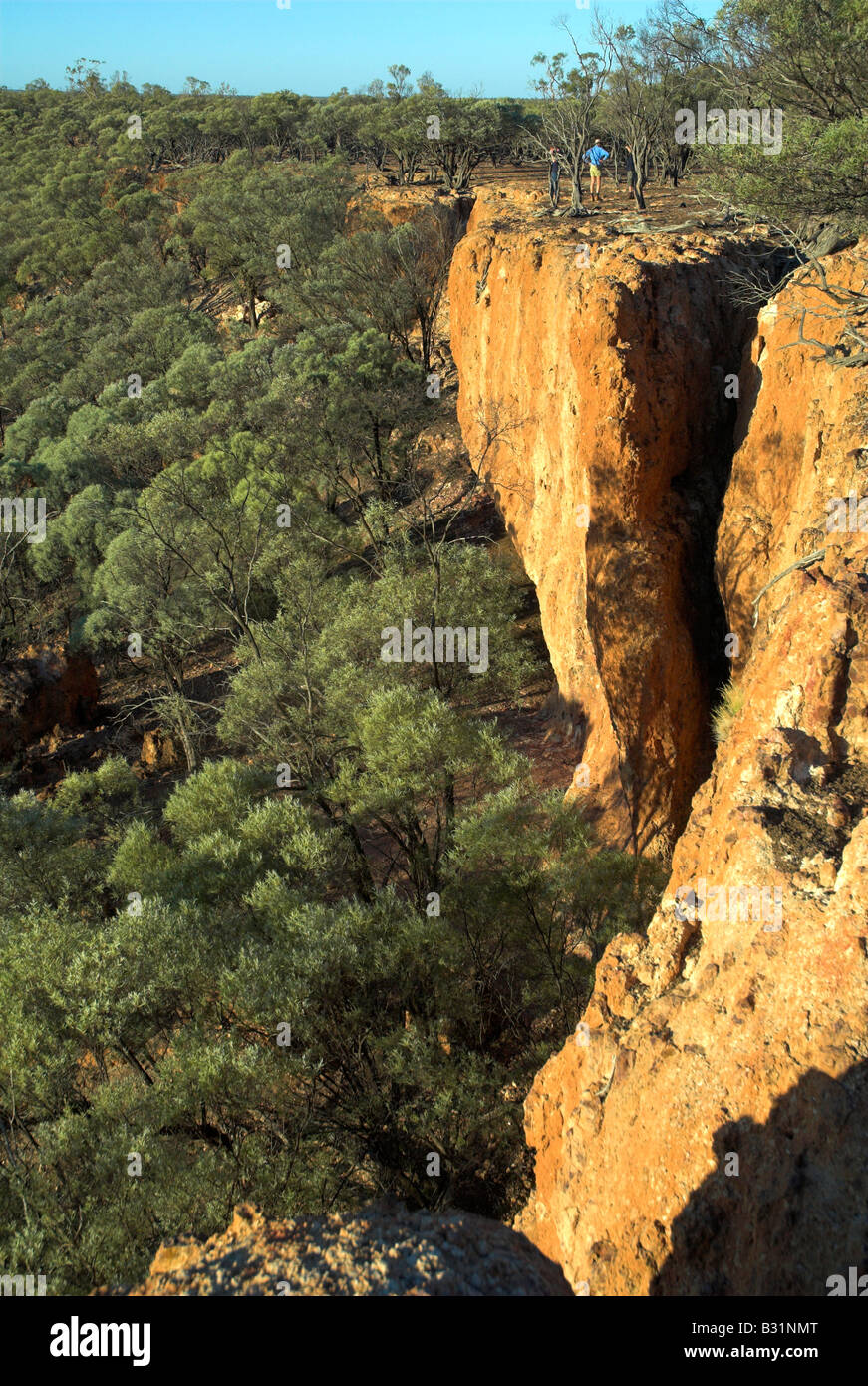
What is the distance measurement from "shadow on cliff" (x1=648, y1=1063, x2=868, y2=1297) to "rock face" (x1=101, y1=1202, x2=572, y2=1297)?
0.81 metres

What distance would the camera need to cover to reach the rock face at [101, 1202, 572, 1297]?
4043mm

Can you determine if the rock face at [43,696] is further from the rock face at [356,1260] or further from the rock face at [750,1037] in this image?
the rock face at [356,1260]

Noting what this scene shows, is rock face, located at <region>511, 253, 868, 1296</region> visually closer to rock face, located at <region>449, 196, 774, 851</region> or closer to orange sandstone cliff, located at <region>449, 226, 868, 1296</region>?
orange sandstone cliff, located at <region>449, 226, 868, 1296</region>

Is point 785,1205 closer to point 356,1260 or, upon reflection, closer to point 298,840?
point 356,1260

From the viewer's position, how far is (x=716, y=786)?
6.49 meters

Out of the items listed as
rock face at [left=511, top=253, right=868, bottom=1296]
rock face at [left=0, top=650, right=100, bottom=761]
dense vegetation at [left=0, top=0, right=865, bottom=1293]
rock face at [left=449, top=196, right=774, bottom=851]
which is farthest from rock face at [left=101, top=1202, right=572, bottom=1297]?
rock face at [left=0, top=650, right=100, bottom=761]

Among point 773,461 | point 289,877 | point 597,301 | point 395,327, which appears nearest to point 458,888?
point 289,877

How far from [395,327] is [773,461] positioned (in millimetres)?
20667

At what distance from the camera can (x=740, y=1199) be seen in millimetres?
4336

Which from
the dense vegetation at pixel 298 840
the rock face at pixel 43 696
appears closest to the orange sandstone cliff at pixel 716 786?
the dense vegetation at pixel 298 840

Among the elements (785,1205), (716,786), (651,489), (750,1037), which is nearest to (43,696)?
(651,489)

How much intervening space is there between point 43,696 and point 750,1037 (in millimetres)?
19885

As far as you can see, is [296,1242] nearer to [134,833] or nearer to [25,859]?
[134,833]

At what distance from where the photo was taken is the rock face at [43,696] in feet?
67.1
